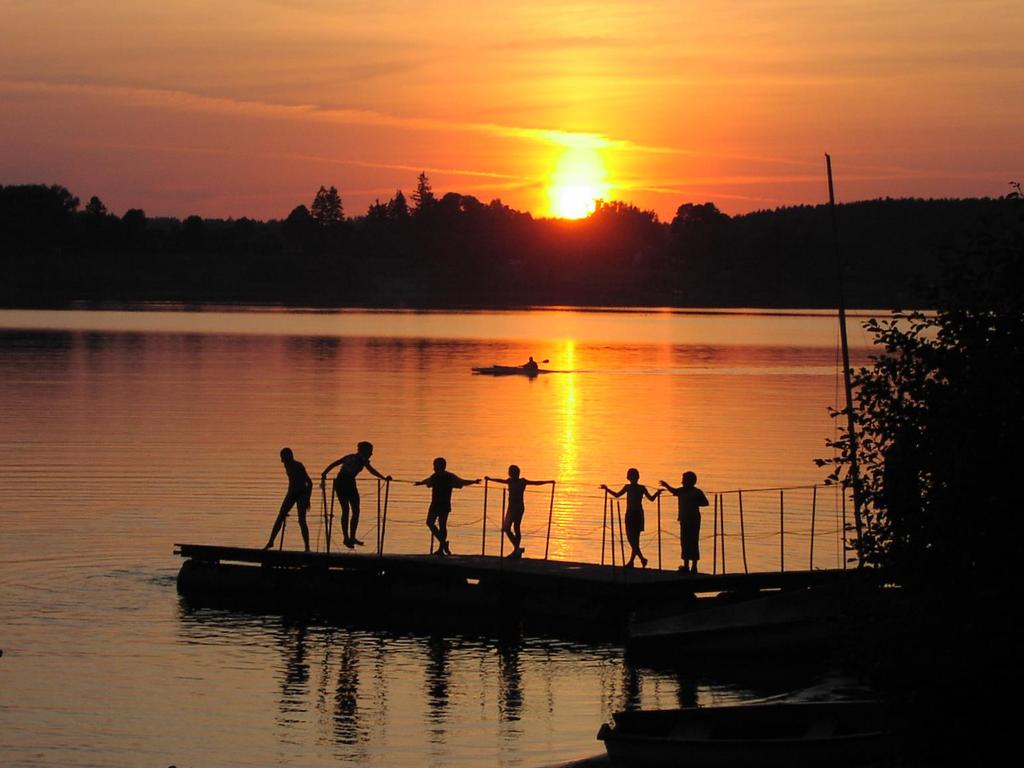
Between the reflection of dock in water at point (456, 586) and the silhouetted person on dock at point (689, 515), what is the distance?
1.53ft

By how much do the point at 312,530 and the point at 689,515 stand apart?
14415 mm

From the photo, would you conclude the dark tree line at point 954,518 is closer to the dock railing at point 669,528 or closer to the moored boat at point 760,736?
the moored boat at point 760,736

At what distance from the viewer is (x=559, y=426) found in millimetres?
76500

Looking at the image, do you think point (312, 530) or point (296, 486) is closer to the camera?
point (296, 486)

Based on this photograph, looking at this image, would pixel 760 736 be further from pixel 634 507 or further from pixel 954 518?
pixel 634 507

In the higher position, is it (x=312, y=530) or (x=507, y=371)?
(x=507, y=371)

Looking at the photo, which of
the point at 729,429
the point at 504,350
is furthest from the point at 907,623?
the point at 504,350

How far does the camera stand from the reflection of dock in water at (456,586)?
29188mm

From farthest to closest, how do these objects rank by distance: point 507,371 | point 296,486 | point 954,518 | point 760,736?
point 507,371 < point 296,486 < point 760,736 < point 954,518

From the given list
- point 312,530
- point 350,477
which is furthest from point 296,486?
point 312,530

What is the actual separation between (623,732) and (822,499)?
98.7ft

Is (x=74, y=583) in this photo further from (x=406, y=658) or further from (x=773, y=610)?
A: (x=773, y=610)

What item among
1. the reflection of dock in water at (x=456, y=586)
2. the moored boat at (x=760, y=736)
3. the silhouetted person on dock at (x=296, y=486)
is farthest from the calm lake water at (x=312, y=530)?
the moored boat at (x=760, y=736)

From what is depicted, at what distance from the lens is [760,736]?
18.4 meters
